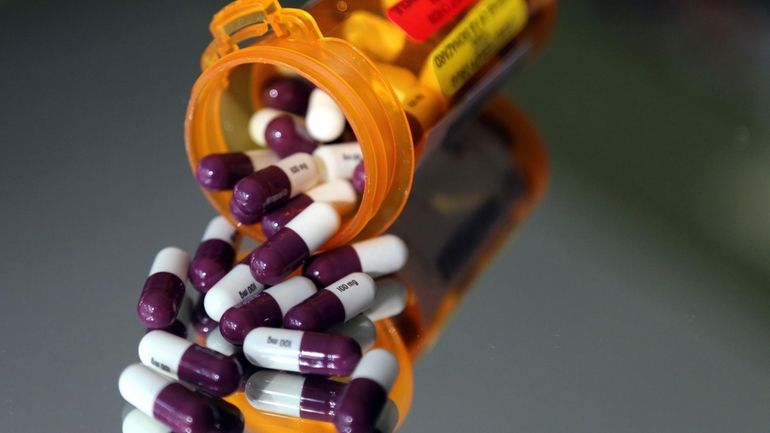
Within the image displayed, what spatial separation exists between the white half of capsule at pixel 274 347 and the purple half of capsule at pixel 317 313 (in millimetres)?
20

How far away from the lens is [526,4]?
68.1 inches

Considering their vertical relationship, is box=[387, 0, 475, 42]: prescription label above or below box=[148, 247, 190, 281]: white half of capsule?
above

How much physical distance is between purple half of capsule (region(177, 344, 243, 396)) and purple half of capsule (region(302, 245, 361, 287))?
0.63 ft

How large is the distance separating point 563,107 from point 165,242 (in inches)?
31.9

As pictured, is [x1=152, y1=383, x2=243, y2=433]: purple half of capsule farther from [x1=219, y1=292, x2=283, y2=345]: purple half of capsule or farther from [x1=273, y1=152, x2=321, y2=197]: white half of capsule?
[x1=273, y1=152, x2=321, y2=197]: white half of capsule

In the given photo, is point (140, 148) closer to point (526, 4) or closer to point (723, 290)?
point (526, 4)

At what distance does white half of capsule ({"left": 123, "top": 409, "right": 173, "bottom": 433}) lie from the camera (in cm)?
124

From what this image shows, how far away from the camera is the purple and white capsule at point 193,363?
49.3 inches

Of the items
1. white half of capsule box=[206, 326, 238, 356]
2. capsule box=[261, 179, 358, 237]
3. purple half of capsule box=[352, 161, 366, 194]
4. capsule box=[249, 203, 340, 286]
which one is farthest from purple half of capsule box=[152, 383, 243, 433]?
purple half of capsule box=[352, 161, 366, 194]

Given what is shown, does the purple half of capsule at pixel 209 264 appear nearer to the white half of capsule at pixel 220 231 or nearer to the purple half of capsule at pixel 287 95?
the white half of capsule at pixel 220 231

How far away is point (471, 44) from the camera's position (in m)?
1.56

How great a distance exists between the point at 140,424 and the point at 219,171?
426 millimetres

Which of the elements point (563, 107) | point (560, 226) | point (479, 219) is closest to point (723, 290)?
point (560, 226)

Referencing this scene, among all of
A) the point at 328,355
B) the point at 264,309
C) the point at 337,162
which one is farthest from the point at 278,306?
the point at 337,162
